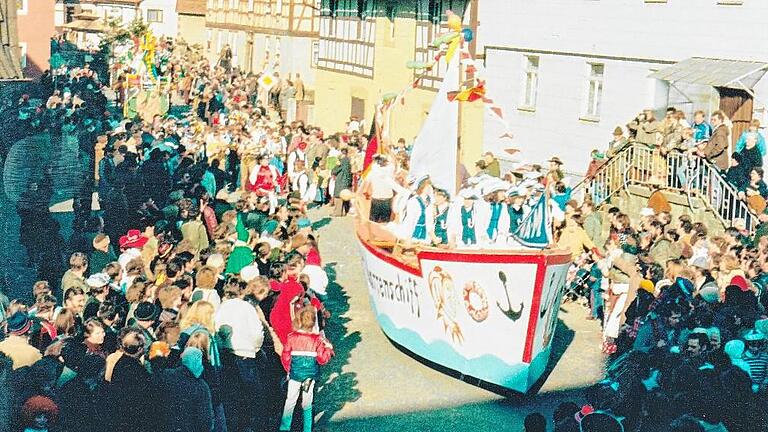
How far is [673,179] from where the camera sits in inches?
914

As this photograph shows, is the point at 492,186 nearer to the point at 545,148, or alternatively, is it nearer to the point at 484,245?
the point at 484,245

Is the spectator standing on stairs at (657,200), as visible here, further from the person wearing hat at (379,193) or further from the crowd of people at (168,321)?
the crowd of people at (168,321)

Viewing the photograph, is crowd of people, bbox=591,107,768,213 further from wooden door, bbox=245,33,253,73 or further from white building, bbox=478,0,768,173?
wooden door, bbox=245,33,253,73

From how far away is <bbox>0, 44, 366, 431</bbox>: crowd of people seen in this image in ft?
33.6

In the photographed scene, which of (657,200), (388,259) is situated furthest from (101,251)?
(657,200)

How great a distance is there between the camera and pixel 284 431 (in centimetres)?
1304

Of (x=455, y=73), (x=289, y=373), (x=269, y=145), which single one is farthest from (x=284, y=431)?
(x=269, y=145)

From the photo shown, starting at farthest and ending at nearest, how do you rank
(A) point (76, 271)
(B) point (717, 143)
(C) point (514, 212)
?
(B) point (717, 143) < (C) point (514, 212) < (A) point (76, 271)

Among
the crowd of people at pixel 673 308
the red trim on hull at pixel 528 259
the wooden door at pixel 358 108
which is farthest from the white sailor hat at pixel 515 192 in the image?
the wooden door at pixel 358 108

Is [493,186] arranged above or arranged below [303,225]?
above

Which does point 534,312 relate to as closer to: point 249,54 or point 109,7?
point 249,54

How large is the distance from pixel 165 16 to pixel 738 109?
6442cm

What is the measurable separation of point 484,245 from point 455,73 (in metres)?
2.95

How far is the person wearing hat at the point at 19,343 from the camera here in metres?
10.4
